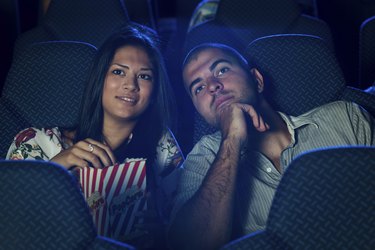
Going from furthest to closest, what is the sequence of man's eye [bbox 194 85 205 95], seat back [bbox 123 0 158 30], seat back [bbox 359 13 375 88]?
seat back [bbox 123 0 158 30]
seat back [bbox 359 13 375 88]
man's eye [bbox 194 85 205 95]

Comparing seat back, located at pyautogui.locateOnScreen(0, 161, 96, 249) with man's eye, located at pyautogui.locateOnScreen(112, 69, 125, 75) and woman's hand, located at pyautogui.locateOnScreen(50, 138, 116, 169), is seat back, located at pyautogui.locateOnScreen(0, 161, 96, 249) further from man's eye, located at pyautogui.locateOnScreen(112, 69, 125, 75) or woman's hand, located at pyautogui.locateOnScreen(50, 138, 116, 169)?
man's eye, located at pyautogui.locateOnScreen(112, 69, 125, 75)

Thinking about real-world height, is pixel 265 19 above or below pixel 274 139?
above

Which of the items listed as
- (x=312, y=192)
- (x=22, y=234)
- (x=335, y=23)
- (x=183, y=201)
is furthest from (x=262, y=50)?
(x=335, y=23)

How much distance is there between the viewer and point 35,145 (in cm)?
130

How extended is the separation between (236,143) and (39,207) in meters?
0.62

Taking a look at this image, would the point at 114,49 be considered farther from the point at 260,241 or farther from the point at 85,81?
the point at 260,241

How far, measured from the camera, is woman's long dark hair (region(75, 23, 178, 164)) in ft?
4.47

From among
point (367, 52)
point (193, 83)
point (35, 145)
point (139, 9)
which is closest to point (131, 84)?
point (193, 83)

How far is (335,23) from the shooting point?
2883 mm

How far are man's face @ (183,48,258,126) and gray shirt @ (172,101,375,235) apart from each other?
10 cm

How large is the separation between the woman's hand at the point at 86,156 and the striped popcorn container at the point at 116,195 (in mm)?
73

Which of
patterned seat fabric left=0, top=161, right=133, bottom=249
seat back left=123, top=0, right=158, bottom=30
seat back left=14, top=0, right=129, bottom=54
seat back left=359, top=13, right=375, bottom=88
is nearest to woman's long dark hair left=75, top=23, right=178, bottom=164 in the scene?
seat back left=14, top=0, right=129, bottom=54

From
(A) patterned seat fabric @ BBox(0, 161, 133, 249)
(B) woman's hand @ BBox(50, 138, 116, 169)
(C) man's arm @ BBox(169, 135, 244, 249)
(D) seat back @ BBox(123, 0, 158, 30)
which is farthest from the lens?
(D) seat back @ BBox(123, 0, 158, 30)

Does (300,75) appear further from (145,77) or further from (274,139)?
(145,77)
